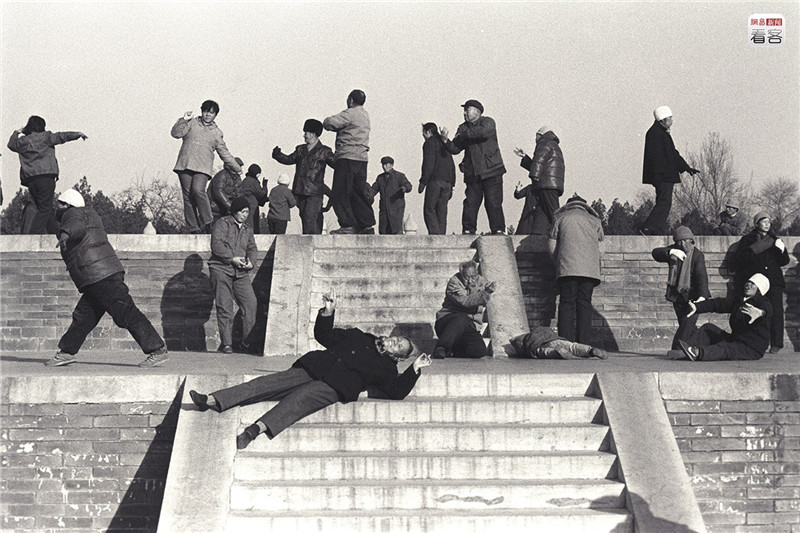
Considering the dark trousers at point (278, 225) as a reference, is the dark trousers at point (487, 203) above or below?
below

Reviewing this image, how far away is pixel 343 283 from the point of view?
40.3 ft

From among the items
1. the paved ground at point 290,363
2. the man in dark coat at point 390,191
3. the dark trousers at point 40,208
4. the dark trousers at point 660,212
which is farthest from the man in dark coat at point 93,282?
the man in dark coat at point 390,191

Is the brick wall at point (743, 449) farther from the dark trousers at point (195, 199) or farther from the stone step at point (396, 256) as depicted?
the dark trousers at point (195, 199)

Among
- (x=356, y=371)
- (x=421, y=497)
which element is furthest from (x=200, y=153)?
(x=421, y=497)

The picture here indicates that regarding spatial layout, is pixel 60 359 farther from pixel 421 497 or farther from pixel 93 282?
pixel 421 497

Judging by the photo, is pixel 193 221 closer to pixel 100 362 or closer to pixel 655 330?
pixel 100 362

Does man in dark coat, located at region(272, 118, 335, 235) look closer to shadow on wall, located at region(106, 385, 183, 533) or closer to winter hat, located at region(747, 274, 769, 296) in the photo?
winter hat, located at region(747, 274, 769, 296)

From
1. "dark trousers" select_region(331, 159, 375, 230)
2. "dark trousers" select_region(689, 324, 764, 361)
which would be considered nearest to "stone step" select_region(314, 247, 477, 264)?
"dark trousers" select_region(331, 159, 375, 230)

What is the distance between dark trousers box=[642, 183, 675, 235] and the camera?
1309 cm

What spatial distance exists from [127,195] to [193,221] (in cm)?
2676

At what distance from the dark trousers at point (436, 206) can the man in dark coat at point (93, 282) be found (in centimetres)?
659

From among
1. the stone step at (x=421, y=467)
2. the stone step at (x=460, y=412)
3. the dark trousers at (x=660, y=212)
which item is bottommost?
the stone step at (x=421, y=467)

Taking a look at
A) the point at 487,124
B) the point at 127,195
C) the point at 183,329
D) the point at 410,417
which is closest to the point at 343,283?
the point at 183,329

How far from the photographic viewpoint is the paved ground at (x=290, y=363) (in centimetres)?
Answer: 866
